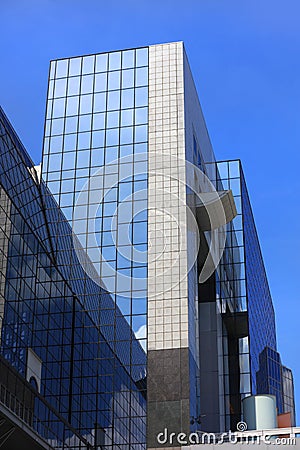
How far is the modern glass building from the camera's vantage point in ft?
197

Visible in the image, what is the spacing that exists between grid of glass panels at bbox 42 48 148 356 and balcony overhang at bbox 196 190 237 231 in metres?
4.55

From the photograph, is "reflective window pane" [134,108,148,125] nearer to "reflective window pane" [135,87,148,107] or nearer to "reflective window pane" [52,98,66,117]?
"reflective window pane" [135,87,148,107]

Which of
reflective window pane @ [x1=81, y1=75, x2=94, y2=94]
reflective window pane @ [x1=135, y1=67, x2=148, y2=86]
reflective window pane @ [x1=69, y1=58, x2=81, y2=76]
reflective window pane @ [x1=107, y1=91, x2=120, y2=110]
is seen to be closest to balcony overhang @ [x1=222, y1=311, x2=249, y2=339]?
reflective window pane @ [x1=107, y1=91, x2=120, y2=110]

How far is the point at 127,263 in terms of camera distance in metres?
64.0

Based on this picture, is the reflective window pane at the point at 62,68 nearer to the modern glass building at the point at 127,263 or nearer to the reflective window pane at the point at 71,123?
the modern glass building at the point at 127,263

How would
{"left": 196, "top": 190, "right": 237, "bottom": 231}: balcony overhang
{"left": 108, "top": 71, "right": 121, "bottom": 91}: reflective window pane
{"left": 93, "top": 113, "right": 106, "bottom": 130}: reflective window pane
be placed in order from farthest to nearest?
{"left": 108, "top": 71, "right": 121, "bottom": 91}: reflective window pane → {"left": 93, "top": 113, "right": 106, "bottom": 130}: reflective window pane → {"left": 196, "top": 190, "right": 237, "bottom": 231}: balcony overhang

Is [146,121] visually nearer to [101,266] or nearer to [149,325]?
[101,266]

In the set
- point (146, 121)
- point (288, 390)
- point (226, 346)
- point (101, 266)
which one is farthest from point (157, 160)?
point (288, 390)

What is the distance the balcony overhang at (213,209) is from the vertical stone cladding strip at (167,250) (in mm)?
3097

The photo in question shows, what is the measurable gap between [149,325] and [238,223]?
15297 millimetres

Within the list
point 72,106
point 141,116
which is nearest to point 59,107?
point 72,106

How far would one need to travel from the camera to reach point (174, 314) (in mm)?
60469

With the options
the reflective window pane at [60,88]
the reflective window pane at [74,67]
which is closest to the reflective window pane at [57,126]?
the reflective window pane at [60,88]

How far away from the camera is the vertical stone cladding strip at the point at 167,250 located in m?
57.8
